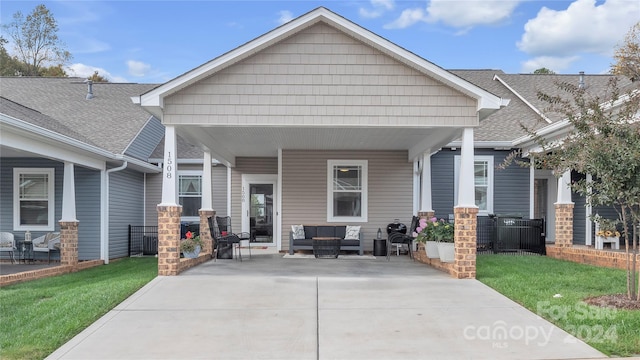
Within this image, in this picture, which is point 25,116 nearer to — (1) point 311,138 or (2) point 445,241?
(1) point 311,138

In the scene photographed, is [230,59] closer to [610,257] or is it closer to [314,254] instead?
[314,254]

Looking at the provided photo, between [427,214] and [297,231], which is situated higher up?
[427,214]

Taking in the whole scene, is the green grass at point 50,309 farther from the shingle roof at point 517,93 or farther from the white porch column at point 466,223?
the shingle roof at point 517,93

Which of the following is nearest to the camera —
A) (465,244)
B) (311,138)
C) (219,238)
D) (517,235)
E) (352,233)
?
(465,244)

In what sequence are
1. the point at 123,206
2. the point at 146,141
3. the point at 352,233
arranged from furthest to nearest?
the point at 146,141
the point at 123,206
the point at 352,233

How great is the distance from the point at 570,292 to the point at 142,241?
1175 centimetres

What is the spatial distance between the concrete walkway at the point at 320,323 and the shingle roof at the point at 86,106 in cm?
717

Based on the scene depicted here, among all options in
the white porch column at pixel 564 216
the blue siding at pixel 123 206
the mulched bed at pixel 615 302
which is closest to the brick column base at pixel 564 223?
the white porch column at pixel 564 216

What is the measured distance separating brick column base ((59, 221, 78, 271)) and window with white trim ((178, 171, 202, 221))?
14.1ft

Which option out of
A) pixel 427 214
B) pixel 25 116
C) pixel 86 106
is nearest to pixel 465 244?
pixel 427 214

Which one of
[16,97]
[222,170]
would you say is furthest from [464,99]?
[16,97]

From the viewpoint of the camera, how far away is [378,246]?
1262cm

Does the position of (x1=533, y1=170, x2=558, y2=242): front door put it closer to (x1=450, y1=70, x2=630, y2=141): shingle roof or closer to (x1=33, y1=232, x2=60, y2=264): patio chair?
(x1=450, y1=70, x2=630, y2=141): shingle roof

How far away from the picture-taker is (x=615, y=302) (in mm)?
6305
